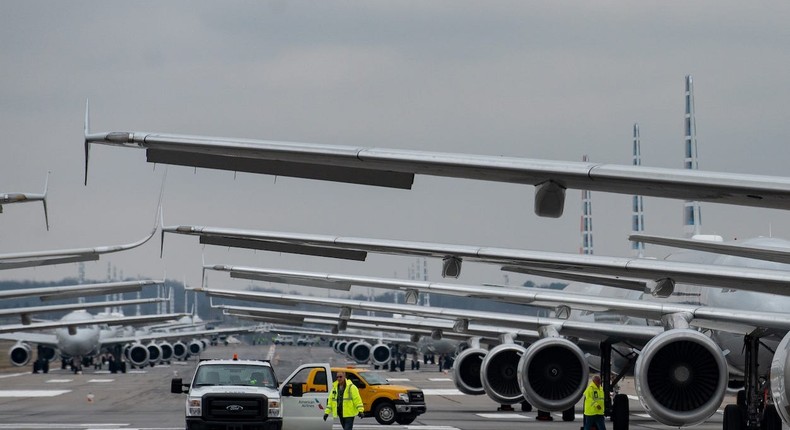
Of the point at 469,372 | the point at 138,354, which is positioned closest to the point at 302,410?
the point at 469,372

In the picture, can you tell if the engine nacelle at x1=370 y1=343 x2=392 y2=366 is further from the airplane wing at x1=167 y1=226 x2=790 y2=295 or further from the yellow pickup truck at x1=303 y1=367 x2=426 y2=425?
the airplane wing at x1=167 y1=226 x2=790 y2=295

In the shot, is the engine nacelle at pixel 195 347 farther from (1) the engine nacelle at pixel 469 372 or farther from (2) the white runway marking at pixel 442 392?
(1) the engine nacelle at pixel 469 372

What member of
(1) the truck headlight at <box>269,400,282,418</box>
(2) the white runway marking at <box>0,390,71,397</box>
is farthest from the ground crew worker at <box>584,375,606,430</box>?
(2) the white runway marking at <box>0,390,71,397</box>

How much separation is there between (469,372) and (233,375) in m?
16.4

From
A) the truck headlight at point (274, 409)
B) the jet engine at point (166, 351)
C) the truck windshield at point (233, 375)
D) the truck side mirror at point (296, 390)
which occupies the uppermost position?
the truck windshield at point (233, 375)

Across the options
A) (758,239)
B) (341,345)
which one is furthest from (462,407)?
(341,345)

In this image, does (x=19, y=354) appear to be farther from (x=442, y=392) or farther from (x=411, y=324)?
(x=411, y=324)

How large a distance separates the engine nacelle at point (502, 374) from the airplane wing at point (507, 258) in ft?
49.9

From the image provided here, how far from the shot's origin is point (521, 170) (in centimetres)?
976

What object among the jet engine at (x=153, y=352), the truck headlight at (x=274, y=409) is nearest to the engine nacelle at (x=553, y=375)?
the truck headlight at (x=274, y=409)

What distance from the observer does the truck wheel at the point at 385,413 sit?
3656 centimetres

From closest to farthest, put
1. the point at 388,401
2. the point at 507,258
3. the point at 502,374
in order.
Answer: the point at 507,258, the point at 502,374, the point at 388,401

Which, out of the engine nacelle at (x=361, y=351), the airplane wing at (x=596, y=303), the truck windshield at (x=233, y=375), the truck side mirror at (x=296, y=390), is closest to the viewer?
the airplane wing at (x=596, y=303)

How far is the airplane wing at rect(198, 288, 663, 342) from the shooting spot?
2878 centimetres
